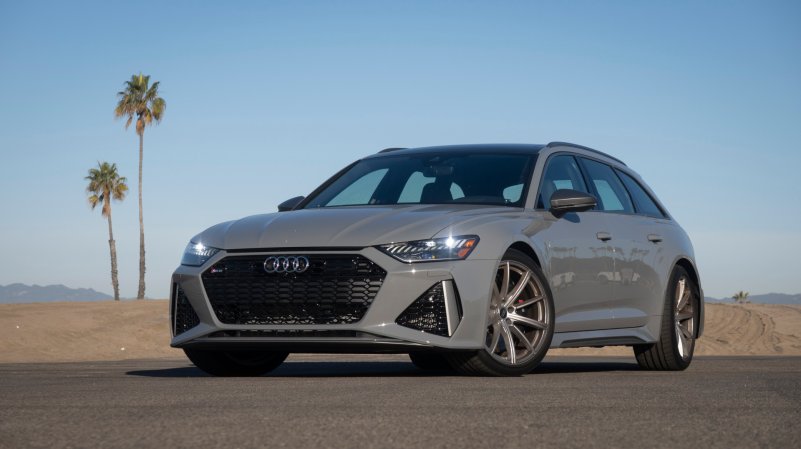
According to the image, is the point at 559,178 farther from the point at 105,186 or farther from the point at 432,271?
the point at 105,186

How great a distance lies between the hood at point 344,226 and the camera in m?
7.49

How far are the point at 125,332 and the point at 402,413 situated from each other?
92.8 feet

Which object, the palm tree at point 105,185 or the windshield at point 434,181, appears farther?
the palm tree at point 105,185

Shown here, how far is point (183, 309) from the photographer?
318 inches

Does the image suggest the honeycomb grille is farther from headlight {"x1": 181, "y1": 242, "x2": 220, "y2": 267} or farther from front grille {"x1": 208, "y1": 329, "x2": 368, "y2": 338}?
headlight {"x1": 181, "y1": 242, "x2": 220, "y2": 267}

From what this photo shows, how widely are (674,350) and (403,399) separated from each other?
4.68 m

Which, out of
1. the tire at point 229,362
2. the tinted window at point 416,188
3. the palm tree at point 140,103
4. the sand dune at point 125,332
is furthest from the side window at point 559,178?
the palm tree at point 140,103

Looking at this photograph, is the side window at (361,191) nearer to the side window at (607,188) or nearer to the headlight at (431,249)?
the side window at (607,188)

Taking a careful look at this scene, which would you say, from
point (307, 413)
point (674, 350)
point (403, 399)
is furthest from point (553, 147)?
point (307, 413)

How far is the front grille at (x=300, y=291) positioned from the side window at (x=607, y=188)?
9.26 ft

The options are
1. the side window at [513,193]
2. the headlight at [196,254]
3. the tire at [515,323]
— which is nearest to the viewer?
the tire at [515,323]

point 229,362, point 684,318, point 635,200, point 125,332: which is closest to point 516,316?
point 229,362

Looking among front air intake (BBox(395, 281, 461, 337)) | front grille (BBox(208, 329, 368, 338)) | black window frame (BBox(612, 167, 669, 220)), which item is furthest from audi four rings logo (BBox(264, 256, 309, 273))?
black window frame (BBox(612, 167, 669, 220))

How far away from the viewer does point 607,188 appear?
1002 cm
